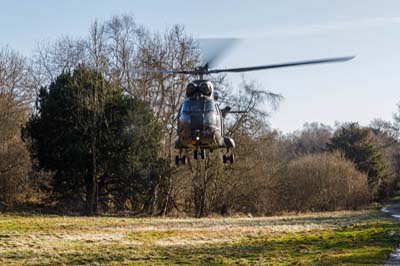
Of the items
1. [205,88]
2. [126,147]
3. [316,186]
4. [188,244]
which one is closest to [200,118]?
[205,88]

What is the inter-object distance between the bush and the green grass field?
54.8 feet

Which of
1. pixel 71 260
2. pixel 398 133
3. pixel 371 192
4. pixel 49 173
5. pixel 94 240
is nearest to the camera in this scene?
pixel 71 260

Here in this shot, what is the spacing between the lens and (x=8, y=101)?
31062 mm

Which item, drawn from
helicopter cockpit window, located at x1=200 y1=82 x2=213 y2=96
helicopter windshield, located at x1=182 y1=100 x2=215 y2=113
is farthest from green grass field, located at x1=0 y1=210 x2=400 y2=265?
helicopter cockpit window, located at x1=200 y1=82 x2=213 y2=96

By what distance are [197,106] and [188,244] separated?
520 cm

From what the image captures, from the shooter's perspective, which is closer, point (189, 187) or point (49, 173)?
point (49, 173)

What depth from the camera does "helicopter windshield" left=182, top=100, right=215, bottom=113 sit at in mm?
13969

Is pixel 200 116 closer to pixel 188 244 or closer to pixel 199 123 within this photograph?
pixel 199 123

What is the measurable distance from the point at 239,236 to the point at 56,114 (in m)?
14.7

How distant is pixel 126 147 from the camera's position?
2967cm

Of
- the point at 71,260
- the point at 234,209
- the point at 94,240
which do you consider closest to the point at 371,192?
the point at 234,209

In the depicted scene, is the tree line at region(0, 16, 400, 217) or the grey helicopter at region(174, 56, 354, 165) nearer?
the grey helicopter at region(174, 56, 354, 165)

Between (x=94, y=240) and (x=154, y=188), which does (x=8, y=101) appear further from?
(x=94, y=240)

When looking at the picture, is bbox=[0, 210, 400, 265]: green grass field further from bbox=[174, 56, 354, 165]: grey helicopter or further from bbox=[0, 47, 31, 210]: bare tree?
bbox=[0, 47, 31, 210]: bare tree
